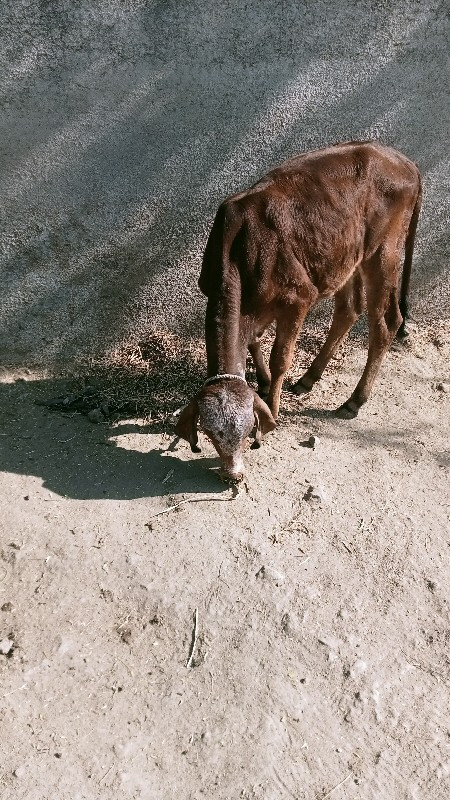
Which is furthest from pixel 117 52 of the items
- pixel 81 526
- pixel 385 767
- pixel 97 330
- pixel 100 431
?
pixel 385 767

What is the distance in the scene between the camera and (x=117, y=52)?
594 cm

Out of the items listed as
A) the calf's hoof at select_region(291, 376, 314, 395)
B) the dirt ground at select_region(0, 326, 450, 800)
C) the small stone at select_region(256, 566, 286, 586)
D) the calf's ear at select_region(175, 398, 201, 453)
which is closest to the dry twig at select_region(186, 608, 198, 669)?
the dirt ground at select_region(0, 326, 450, 800)

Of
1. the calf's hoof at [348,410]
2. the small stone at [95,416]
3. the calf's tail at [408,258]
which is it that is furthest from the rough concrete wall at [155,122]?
the calf's hoof at [348,410]

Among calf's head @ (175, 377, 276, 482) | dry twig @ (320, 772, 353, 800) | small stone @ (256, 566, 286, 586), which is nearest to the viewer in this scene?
dry twig @ (320, 772, 353, 800)

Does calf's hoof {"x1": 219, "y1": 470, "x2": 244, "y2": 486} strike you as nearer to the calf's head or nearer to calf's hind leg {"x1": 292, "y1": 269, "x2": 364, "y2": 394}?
the calf's head

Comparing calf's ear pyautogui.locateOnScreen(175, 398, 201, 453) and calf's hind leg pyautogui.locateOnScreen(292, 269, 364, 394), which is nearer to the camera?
calf's ear pyautogui.locateOnScreen(175, 398, 201, 453)

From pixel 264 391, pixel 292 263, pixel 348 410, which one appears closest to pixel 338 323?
pixel 348 410

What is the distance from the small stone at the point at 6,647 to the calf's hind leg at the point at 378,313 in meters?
3.44

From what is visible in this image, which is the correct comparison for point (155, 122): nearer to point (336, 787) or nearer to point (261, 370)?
point (261, 370)

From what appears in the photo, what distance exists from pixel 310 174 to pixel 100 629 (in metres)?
3.71

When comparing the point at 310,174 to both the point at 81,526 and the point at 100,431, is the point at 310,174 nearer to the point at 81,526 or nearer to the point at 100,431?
the point at 100,431

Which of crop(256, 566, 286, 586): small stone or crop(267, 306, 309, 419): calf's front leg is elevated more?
crop(267, 306, 309, 419): calf's front leg

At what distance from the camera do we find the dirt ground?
4.06m

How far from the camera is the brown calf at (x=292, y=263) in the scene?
5.39m
